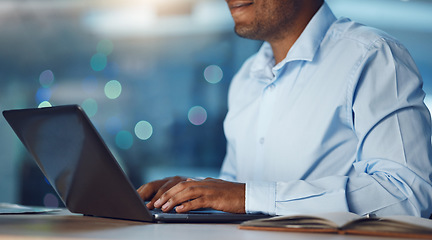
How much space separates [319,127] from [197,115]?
1.91 meters

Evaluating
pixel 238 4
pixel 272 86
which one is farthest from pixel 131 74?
pixel 272 86

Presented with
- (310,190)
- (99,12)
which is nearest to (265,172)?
(310,190)

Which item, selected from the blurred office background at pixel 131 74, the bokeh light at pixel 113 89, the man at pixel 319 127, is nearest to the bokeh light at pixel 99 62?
the blurred office background at pixel 131 74

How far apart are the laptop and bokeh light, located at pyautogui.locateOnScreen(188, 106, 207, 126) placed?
215cm

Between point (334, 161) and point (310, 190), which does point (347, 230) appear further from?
point (334, 161)

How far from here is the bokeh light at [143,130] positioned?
10.8 feet

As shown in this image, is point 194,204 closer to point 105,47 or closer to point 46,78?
point 105,47

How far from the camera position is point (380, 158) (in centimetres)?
114

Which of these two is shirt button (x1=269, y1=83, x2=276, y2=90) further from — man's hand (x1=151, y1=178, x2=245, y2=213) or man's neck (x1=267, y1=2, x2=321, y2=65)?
man's hand (x1=151, y1=178, x2=245, y2=213)

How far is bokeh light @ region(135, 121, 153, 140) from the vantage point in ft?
10.8

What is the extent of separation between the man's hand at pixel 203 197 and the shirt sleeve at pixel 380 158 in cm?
3

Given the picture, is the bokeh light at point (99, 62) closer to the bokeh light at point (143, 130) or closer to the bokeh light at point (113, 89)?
the bokeh light at point (113, 89)

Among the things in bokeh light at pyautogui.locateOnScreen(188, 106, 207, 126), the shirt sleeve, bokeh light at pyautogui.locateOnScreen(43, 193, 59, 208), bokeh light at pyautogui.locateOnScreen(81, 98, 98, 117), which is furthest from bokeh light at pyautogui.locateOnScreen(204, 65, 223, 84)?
the shirt sleeve

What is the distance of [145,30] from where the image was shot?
3350mm
